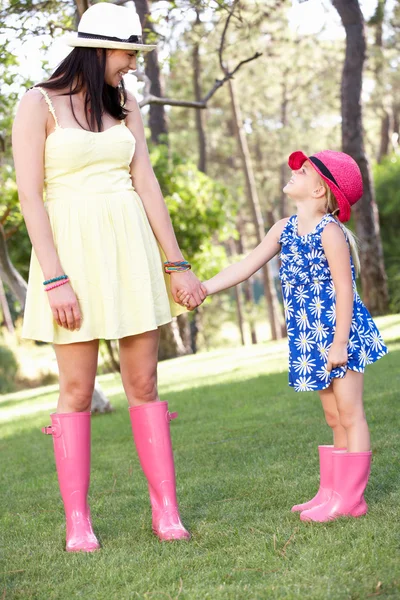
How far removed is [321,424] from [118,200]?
2583 millimetres

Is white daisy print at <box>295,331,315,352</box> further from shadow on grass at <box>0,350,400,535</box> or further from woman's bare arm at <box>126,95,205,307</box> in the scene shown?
shadow on grass at <box>0,350,400,535</box>

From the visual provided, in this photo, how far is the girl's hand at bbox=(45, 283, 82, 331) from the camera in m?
3.03

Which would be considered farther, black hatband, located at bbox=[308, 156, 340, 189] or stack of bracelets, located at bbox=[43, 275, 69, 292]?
black hatband, located at bbox=[308, 156, 340, 189]

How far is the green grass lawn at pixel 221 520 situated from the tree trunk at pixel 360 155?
729 cm

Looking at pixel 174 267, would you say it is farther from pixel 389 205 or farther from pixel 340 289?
pixel 389 205

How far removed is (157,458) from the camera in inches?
128

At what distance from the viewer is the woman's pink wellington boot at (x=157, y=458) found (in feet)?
10.6

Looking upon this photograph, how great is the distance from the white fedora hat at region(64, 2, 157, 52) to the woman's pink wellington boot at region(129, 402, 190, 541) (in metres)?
1.36

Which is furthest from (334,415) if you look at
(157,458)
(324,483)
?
(157,458)

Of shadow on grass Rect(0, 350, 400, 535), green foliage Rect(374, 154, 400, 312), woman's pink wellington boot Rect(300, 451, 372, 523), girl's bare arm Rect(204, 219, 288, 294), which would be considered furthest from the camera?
green foliage Rect(374, 154, 400, 312)

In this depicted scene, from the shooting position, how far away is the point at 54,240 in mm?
3135

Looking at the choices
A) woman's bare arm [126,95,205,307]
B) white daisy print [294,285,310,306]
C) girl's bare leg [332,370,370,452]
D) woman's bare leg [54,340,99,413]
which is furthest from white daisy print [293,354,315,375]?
woman's bare leg [54,340,99,413]

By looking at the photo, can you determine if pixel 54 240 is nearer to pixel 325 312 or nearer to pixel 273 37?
pixel 325 312

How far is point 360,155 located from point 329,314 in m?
10.4
